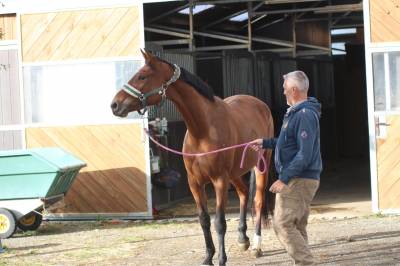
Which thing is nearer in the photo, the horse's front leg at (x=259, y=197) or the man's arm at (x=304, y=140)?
the man's arm at (x=304, y=140)

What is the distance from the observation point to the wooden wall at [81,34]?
10086 millimetres

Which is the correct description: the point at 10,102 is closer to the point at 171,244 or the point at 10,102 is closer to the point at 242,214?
the point at 171,244

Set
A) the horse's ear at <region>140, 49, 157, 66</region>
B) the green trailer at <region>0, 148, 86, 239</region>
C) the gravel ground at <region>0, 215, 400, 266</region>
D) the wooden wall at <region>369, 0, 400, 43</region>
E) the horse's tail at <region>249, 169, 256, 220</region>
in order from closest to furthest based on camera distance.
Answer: the horse's ear at <region>140, 49, 157, 66</region> < the gravel ground at <region>0, 215, 400, 266</region> < the horse's tail at <region>249, 169, 256, 220</region> < the green trailer at <region>0, 148, 86, 239</region> < the wooden wall at <region>369, 0, 400, 43</region>

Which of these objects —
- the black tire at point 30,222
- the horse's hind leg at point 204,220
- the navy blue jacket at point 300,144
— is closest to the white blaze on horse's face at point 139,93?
the horse's hind leg at point 204,220

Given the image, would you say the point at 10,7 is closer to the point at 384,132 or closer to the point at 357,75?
the point at 384,132

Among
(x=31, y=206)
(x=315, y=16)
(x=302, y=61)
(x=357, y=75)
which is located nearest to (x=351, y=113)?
(x=357, y=75)

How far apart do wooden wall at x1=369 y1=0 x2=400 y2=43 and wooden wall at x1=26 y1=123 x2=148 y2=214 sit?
3.15 metres

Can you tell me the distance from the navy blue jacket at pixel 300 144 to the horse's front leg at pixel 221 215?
5.05 ft

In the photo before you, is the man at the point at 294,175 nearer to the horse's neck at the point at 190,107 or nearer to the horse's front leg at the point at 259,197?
the horse's neck at the point at 190,107

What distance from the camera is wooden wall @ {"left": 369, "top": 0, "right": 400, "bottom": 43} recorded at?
937 cm

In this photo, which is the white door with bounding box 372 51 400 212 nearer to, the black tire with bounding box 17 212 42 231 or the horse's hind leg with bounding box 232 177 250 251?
the horse's hind leg with bounding box 232 177 250 251

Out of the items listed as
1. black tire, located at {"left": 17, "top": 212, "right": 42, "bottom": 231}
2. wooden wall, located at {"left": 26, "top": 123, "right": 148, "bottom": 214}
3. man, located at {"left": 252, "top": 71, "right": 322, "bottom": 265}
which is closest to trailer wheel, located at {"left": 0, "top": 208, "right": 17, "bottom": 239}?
black tire, located at {"left": 17, "top": 212, "right": 42, "bottom": 231}

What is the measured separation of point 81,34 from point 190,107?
395 cm

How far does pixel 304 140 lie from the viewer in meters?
5.05
